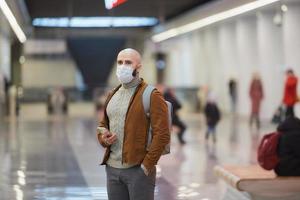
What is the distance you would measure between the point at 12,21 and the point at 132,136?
2163cm

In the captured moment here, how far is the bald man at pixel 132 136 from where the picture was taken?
5.15m

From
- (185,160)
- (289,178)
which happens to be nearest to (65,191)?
(289,178)

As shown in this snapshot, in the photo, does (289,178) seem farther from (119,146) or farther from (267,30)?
(267,30)

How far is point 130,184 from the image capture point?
5.21 metres

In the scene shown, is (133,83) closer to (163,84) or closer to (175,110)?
(175,110)

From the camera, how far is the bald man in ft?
16.9

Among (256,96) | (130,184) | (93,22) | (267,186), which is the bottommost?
(267,186)

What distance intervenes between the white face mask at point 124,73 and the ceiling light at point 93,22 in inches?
996

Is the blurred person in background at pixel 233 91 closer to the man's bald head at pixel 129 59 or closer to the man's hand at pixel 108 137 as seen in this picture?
the man's bald head at pixel 129 59

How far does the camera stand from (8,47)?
38125 mm

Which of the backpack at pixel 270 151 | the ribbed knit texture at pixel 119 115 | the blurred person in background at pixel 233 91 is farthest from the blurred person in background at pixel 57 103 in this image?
the ribbed knit texture at pixel 119 115

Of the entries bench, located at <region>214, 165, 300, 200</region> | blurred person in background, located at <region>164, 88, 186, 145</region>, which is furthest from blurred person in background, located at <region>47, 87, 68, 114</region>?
bench, located at <region>214, 165, 300, 200</region>

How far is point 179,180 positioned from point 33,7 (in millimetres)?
21127

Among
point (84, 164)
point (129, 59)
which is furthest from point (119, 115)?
point (84, 164)
